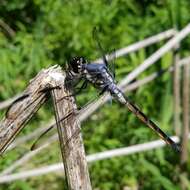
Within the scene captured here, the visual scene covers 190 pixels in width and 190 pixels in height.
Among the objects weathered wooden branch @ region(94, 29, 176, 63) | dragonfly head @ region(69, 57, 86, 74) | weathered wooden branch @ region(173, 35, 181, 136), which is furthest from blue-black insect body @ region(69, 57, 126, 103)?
weathered wooden branch @ region(173, 35, 181, 136)

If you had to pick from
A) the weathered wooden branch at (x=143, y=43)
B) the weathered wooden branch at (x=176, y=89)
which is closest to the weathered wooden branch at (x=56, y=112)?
the weathered wooden branch at (x=143, y=43)

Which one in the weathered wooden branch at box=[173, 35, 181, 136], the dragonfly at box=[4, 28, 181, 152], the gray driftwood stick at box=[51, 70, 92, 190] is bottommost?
the gray driftwood stick at box=[51, 70, 92, 190]

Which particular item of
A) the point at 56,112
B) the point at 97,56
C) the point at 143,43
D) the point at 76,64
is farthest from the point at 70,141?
the point at 97,56

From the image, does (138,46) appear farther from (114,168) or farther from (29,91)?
(29,91)

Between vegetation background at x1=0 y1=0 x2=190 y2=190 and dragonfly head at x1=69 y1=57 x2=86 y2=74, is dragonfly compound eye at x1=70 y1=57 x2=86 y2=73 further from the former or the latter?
vegetation background at x1=0 y1=0 x2=190 y2=190

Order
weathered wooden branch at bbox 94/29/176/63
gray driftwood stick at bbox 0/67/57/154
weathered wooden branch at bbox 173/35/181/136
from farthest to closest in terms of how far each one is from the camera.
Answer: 1. weathered wooden branch at bbox 173/35/181/136
2. weathered wooden branch at bbox 94/29/176/63
3. gray driftwood stick at bbox 0/67/57/154

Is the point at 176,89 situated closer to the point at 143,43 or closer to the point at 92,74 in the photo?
→ the point at 143,43
